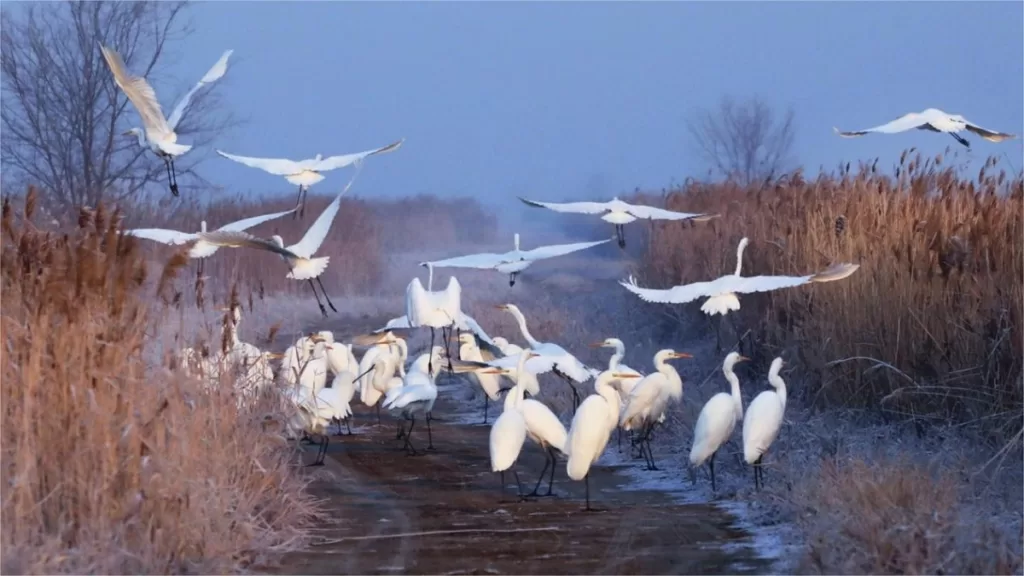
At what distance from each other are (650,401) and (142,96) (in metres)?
4.70

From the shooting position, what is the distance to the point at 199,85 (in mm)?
10797

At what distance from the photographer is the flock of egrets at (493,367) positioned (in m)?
7.79

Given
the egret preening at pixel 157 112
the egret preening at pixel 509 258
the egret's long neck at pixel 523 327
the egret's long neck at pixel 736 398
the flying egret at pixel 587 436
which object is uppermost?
the egret preening at pixel 157 112

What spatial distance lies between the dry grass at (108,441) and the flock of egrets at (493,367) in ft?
1.36

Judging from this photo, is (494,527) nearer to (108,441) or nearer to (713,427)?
(713,427)

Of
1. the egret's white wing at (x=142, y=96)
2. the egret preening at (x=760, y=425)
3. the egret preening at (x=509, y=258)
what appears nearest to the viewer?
the egret preening at (x=760, y=425)

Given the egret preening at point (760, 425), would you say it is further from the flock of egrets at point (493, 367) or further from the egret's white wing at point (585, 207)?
the egret's white wing at point (585, 207)

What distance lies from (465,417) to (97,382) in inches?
261

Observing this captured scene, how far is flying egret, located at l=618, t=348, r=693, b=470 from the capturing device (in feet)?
29.2

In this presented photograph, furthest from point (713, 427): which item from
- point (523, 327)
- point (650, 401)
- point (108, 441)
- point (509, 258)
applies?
point (509, 258)

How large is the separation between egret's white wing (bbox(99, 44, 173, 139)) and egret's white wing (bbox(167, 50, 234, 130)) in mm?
128

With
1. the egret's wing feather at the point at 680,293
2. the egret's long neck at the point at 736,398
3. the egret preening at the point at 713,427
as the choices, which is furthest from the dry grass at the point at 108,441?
the egret's wing feather at the point at 680,293

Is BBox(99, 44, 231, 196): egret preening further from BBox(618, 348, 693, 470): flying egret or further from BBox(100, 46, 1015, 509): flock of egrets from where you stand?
BBox(618, 348, 693, 470): flying egret

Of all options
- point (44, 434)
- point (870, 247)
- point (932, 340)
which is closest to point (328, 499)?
point (44, 434)
